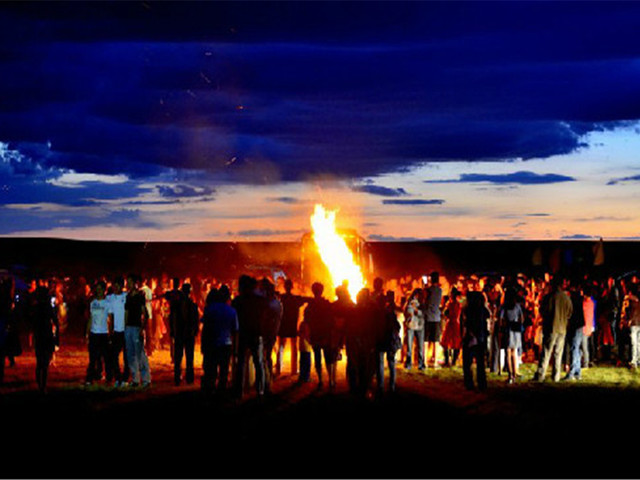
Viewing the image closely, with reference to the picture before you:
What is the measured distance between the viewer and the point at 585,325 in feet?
69.2

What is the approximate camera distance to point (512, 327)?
19.1m

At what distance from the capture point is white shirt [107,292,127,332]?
703 inches

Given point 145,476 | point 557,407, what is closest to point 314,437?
point 145,476

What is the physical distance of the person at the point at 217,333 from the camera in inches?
624

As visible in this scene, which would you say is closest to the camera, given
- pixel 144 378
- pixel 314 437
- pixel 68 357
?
pixel 314 437

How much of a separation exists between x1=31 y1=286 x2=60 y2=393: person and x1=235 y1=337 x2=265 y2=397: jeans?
10.6 feet

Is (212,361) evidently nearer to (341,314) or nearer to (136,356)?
(341,314)

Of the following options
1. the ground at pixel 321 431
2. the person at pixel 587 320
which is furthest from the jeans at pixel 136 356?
the person at pixel 587 320

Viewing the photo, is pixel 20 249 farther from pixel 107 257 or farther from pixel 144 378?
pixel 144 378

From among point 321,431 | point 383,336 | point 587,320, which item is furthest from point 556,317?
point 321,431

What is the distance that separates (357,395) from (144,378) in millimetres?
4058

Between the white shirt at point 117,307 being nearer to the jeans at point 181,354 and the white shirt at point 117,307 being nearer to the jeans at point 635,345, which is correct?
the jeans at point 181,354

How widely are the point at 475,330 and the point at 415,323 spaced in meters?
3.57

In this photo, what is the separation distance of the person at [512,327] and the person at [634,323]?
12.7ft
